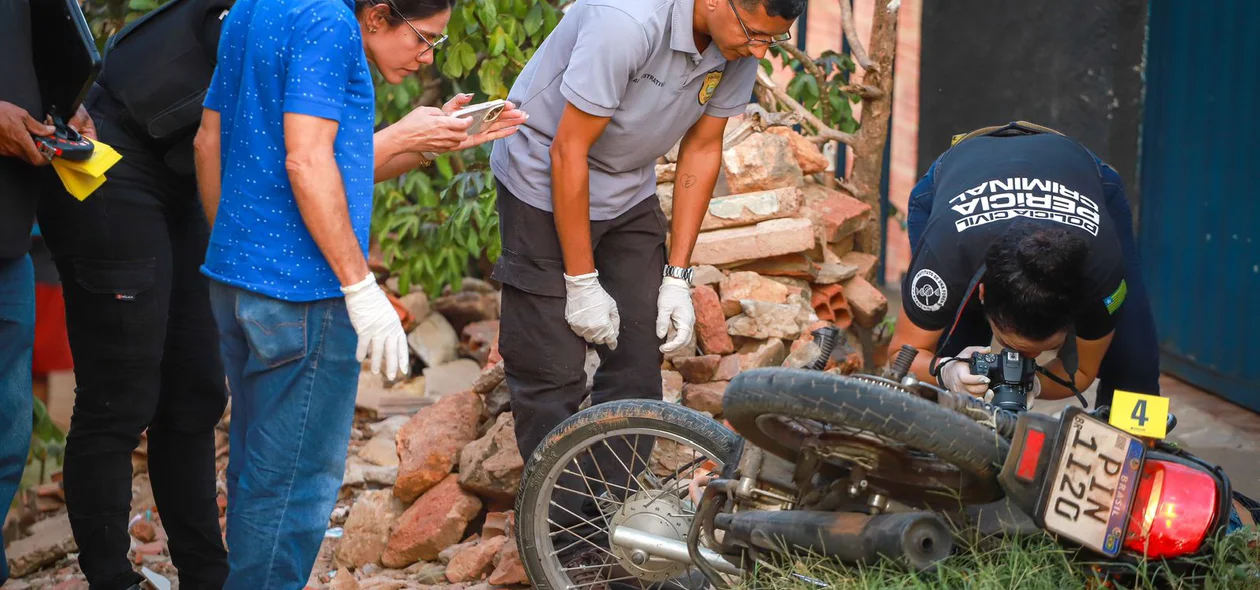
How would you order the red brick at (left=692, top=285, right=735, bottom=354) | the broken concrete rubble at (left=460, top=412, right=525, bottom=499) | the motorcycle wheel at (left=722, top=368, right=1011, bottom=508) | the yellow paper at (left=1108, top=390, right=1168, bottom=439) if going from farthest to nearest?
the red brick at (left=692, top=285, right=735, bottom=354)
the broken concrete rubble at (left=460, top=412, right=525, bottom=499)
the yellow paper at (left=1108, top=390, right=1168, bottom=439)
the motorcycle wheel at (left=722, top=368, right=1011, bottom=508)

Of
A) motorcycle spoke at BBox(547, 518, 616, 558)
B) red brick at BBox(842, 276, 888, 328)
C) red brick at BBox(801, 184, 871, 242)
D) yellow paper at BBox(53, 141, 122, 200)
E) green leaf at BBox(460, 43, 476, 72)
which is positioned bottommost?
motorcycle spoke at BBox(547, 518, 616, 558)

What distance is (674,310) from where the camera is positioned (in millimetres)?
3484

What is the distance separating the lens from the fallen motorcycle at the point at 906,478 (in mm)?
2225

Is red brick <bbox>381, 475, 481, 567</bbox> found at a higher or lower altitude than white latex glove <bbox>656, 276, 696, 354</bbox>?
lower

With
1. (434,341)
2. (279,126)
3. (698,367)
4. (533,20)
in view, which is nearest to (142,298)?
(279,126)

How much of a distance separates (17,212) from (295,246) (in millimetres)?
745

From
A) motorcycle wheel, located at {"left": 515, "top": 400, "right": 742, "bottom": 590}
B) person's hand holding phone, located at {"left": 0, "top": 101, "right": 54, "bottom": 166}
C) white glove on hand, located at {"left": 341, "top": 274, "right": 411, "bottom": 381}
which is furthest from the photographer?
motorcycle wheel, located at {"left": 515, "top": 400, "right": 742, "bottom": 590}

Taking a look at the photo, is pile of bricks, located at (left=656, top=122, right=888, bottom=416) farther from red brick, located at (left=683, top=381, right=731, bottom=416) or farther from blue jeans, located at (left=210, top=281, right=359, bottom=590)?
blue jeans, located at (left=210, top=281, right=359, bottom=590)

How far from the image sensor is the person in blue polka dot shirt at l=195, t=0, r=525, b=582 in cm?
248

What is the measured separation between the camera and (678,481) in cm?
297

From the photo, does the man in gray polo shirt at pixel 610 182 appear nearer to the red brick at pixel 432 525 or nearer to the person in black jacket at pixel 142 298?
the red brick at pixel 432 525

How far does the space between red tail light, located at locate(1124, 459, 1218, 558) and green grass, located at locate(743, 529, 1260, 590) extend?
0.05m

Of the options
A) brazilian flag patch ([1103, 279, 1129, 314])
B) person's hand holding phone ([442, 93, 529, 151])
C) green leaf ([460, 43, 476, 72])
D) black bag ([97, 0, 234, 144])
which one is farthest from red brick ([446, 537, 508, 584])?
green leaf ([460, 43, 476, 72])

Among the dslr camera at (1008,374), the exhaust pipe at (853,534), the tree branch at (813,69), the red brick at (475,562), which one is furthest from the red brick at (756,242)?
the exhaust pipe at (853,534)
